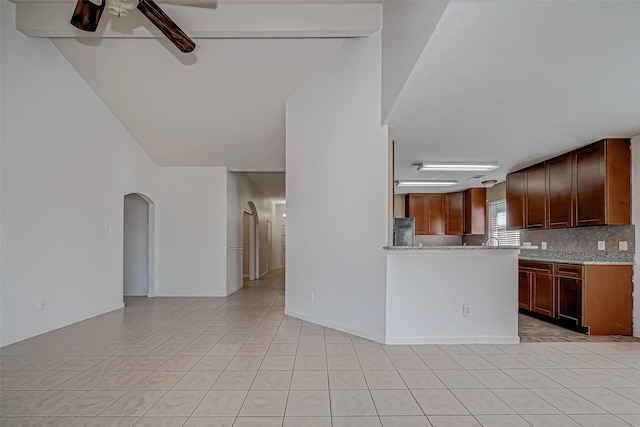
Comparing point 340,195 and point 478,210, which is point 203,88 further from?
point 478,210

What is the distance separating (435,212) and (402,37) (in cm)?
606

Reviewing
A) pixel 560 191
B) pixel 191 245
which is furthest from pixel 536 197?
pixel 191 245

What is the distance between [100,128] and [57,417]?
4.36 meters

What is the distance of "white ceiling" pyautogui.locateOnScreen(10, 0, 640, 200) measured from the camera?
229 centimetres

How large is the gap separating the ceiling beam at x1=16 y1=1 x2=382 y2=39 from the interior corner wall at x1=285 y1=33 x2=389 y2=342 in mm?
283

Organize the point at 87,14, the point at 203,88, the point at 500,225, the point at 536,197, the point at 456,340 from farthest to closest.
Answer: the point at 500,225
the point at 536,197
the point at 203,88
the point at 456,340
the point at 87,14

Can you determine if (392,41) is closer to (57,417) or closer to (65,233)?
(57,417)

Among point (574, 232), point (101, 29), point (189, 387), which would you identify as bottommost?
point (189, 387)

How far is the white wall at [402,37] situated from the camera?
243 cm

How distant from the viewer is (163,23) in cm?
319

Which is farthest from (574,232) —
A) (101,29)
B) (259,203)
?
(259,203)

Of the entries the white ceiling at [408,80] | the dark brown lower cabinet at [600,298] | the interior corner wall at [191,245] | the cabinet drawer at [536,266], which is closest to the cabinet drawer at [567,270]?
the dark brown lower cabinet at [600,298]

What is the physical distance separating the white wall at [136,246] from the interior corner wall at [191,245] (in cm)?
41

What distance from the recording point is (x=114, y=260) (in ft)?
19.3
